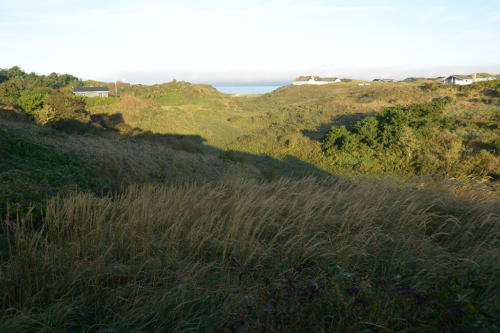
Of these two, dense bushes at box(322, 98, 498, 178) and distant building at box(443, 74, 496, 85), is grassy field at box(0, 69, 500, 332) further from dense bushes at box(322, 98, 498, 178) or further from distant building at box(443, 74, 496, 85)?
distant building at box(443, 74, 496, 85)

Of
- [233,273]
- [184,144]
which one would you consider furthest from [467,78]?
[233,273]

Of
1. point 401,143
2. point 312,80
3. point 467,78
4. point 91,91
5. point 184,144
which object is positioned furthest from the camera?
point 312,80

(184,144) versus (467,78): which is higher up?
(467,78)

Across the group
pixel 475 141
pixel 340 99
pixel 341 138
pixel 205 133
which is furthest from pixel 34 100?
pixel 340 99

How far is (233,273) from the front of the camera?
2.63 m

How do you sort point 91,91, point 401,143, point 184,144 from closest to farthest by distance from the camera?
point 401,143 < point 184,144 < point 91,91

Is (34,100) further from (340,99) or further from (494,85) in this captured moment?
(494,85)

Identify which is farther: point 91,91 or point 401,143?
point 91,91

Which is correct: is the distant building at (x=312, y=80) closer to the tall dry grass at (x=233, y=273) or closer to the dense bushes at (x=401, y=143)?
the dense bushes at (x=401, y=143)

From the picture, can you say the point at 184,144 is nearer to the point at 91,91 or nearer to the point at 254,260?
the point at 254,260

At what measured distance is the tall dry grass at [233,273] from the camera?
6.22 ft

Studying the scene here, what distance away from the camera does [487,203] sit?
423cm

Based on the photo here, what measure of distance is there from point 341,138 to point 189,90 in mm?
46092

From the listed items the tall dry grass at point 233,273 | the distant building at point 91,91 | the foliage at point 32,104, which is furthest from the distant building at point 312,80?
the tall dry grass at point 233,273
